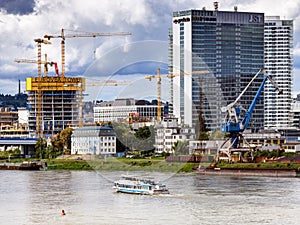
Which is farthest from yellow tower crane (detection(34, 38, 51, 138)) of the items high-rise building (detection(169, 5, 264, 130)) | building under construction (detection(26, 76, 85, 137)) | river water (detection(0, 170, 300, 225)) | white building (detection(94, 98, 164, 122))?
river water (detection(0, 170, 300, 225))

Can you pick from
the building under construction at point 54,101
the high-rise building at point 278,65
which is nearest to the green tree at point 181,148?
the high-rise building at point 278,65

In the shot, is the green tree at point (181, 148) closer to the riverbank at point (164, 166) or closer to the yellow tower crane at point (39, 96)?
the riverbank at point (164, 166)

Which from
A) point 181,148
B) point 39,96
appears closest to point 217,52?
point 39,96

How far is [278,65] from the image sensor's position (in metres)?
79.2

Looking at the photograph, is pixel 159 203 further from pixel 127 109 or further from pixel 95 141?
pixel 127 109

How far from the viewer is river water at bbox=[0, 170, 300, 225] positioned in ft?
66.6

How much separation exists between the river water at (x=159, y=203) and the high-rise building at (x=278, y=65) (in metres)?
47.0

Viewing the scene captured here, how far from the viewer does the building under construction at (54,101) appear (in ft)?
261

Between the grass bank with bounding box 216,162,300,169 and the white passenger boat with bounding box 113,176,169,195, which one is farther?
the grass bank with bounding box 216,162,300,169

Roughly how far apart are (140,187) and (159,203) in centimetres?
330

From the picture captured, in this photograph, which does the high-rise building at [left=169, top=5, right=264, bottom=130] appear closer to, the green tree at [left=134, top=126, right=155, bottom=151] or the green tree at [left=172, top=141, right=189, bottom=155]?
the green tree at [left=134, top=126, right=155, bottom=151]

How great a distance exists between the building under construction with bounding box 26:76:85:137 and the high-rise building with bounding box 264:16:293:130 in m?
19.6

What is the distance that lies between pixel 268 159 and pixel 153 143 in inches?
542

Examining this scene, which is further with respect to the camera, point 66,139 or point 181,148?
point 66,139
